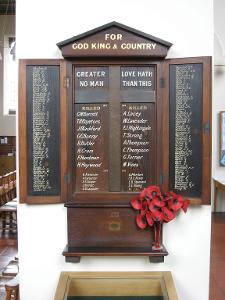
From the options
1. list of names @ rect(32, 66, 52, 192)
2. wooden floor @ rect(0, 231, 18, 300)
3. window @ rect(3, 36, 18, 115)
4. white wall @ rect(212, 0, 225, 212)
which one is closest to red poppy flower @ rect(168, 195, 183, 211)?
list of names @ rect(32, 66, 52, 192)

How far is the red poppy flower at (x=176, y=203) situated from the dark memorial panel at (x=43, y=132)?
0.72 metres

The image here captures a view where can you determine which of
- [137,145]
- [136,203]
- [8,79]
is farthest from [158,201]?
[8,79]

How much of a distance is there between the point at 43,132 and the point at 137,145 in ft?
1.99

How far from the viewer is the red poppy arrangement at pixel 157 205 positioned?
2.33 m

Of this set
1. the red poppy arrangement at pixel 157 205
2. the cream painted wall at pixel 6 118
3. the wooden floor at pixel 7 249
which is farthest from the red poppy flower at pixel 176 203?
the cream painted wall at pixel 6 118

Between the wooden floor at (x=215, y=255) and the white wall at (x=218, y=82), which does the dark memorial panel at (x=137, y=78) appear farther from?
the white wall at (x=218, y=82)

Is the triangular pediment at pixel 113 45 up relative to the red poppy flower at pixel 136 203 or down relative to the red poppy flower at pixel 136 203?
up

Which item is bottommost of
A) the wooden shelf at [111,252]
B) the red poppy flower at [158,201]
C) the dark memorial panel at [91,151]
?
the wooden shelf at [111,252]

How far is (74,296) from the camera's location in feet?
7.98

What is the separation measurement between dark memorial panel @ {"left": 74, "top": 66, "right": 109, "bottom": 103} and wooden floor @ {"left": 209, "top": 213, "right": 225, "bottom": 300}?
2.28 m

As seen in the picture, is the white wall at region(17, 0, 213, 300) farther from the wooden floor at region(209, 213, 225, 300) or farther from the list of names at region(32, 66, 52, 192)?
the wooden floor at region(209, 213, 225, 300)

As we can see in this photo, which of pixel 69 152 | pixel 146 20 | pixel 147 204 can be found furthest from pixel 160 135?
pixel 146 20

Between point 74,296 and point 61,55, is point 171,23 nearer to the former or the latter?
point 61,55

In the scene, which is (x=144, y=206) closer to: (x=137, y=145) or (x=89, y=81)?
(x=137, y=145)
